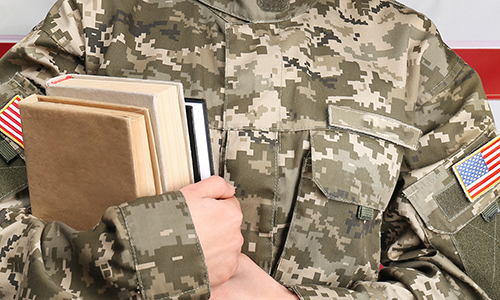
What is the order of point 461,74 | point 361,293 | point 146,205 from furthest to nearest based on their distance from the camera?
point 461,74, point 361,293, point 146,205

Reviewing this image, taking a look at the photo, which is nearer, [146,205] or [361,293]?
[146,205]

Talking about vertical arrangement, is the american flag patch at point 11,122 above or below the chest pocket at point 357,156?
above

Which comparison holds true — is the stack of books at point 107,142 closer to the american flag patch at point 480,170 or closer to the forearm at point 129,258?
the forearm at point 129,258

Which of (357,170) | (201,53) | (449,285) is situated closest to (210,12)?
(201,53)

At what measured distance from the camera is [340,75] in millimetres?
845

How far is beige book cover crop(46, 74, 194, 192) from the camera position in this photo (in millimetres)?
524

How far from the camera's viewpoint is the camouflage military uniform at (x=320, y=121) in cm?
78

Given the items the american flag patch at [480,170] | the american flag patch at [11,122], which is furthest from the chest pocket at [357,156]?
the american flag patch at [11,122]

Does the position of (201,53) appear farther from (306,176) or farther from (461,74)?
(461,74)

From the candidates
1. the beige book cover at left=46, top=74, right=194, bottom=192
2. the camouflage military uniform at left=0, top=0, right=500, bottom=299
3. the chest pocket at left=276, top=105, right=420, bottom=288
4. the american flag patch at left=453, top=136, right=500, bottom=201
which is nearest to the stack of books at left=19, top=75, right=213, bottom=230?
the beige book cover at left=46, top=74, right=194, bottom=192

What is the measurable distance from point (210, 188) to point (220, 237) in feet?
0.25

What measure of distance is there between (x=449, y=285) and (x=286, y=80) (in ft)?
1.77

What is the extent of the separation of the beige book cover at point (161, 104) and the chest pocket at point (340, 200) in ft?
0.93

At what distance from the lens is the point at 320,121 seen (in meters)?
0.81
